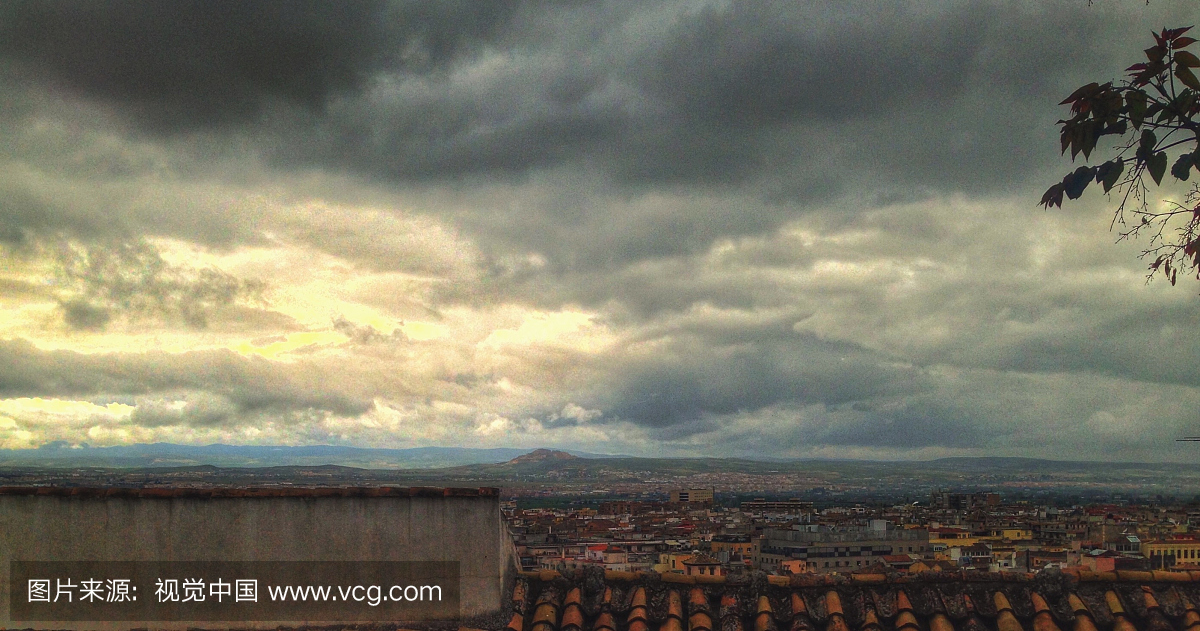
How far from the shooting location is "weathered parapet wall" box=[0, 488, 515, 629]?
8711 mm

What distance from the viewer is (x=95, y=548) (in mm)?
8859

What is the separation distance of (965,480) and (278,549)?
109892 millimetres

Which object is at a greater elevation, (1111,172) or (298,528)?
(1111,172)

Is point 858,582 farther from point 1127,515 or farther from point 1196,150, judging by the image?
point 1127,515

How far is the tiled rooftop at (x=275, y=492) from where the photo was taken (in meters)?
8.80

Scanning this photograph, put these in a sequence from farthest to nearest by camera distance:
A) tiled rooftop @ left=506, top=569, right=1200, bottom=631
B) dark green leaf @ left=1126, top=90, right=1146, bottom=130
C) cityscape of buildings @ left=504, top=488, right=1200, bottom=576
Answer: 1. cityscape of buildings @ left=504, top=488, right=1200, bottom=576
2. tiled rooftop @ left=506, top=569, right=1200, bottom=631
3. dark green leaf @ left=1126, top=90, right=1146, bottom=130

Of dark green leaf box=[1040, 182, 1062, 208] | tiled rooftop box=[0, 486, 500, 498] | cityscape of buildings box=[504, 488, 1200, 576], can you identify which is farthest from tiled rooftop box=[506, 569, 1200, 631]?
dark green leaf box=[1040, 182, 1062, 208]

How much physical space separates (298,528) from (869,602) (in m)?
5.48

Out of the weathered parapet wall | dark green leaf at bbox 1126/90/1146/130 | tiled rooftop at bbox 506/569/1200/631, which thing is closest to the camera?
dark green leaf at bbox 1126/90/1146/130

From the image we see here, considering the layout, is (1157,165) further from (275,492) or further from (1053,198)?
(275,492)

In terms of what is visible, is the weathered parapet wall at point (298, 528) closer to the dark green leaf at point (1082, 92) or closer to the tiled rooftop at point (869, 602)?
the tiled rooftop at point (869, 602)

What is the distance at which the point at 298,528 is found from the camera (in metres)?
8.77

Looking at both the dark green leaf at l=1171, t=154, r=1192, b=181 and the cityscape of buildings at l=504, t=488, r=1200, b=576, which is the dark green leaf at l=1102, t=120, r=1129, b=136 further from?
the cityscape of buildings at l=504, t=488, r=1200, b=576

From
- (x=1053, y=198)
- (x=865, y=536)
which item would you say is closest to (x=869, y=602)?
(x=1053, y=198)
